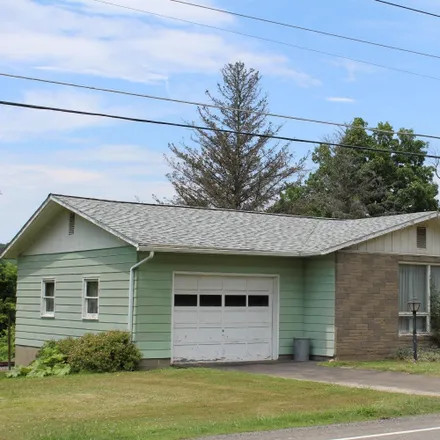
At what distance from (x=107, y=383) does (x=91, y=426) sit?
5.26m

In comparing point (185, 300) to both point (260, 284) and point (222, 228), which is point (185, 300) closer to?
point (260, 284)

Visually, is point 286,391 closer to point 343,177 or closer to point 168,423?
point 168,423

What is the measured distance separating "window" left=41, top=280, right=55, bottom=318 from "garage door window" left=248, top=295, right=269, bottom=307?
21.1 feet

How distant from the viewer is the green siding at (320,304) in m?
20.9

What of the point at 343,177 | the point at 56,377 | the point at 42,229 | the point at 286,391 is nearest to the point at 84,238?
the point at 42,229

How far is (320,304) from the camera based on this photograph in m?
21.3

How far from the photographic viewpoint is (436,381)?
1639 centimetres

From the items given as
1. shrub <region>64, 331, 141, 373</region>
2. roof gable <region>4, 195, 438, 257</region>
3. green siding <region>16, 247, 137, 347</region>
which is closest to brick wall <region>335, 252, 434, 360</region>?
roof gable <region>4, 195, 438, 257</region>

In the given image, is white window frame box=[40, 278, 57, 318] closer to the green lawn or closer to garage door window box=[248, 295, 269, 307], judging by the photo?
garage door window box=[248, 295, 269, 307]

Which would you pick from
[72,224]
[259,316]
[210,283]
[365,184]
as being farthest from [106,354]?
[365,184]

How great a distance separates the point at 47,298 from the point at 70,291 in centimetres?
194

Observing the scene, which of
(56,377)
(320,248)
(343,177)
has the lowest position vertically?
(56,377)

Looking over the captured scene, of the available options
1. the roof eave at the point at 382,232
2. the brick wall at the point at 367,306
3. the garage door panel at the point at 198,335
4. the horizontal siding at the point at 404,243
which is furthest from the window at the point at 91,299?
the horizontal siding at the point at 404,243

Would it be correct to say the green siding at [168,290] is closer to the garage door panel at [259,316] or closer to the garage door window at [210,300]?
the garage door panel at [259,316]
